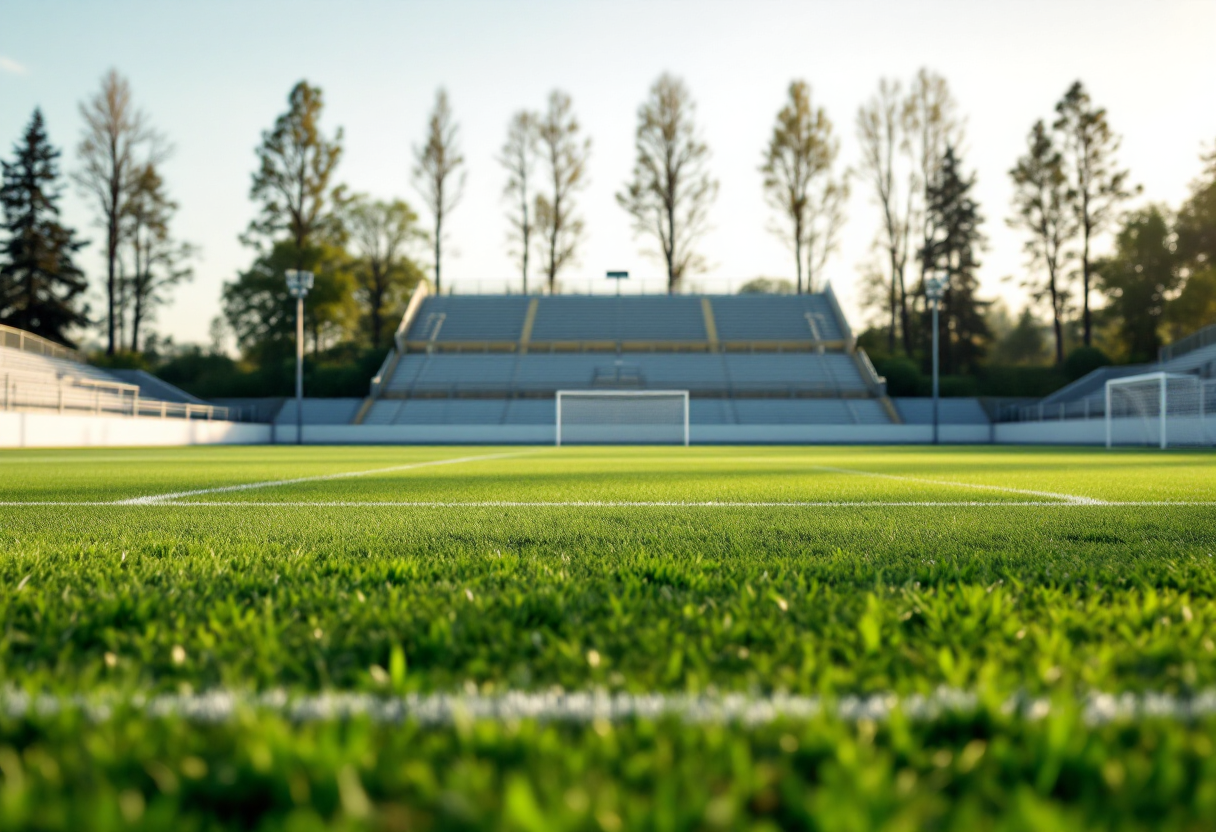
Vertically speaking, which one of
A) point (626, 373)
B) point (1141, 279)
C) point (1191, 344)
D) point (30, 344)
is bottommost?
point (626, 373)

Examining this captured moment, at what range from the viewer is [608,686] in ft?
4.07

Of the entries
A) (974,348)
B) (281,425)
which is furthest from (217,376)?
(974,348)


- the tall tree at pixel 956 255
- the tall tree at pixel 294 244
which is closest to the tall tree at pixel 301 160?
the tall tree at pixel 294 244

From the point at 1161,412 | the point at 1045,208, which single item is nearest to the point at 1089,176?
the point at 1045,208

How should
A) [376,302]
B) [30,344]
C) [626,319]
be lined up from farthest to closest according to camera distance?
[376,302] → [626,319] → [30,344]

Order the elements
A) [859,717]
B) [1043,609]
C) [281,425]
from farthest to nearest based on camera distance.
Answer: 1. [281,425]
2. [1043,609]
3. [859,717]

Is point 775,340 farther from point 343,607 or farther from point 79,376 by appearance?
point 343,607

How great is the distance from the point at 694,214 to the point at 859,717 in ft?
138

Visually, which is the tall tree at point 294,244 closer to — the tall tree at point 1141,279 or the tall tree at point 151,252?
the tall tree at point 151,252

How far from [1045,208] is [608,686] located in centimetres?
4424

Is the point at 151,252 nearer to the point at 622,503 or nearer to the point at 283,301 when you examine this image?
the point at 283,301

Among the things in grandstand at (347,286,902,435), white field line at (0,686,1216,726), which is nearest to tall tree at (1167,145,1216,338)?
grandstand at (347,286,902,435)

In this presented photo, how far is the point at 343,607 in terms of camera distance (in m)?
1.79

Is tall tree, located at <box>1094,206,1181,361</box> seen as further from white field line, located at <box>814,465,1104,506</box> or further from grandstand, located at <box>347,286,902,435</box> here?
white field line, located at <box>814,465,1104,506</box>
